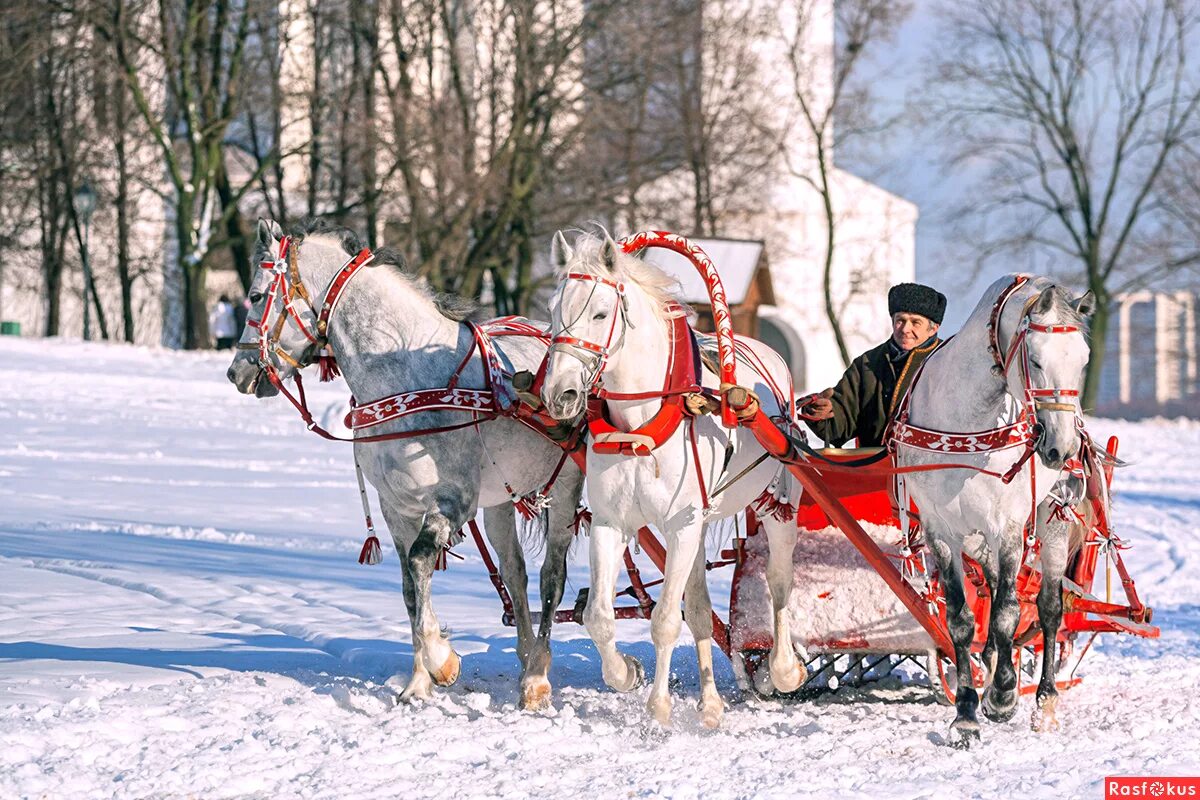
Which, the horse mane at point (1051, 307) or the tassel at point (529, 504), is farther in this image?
the tassel at point (529, 504)

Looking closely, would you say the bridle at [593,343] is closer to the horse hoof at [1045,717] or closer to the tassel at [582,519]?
the tassel at [582,519]

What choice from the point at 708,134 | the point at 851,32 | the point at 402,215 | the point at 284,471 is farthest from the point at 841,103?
the point at 284,471

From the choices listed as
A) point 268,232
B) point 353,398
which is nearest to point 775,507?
point 353,398

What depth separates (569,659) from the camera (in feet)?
28.2

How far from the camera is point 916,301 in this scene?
25.6 ft

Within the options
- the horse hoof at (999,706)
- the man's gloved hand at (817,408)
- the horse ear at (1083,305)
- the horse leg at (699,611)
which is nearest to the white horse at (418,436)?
the horse leg at (699,611)

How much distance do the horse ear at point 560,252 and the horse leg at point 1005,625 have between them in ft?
7.00

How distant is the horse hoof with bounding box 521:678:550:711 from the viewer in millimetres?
6980

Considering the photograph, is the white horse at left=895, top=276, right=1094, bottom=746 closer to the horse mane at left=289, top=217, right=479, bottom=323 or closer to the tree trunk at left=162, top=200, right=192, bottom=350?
Answer: the horse mane at left=289, top=217, right=479, bottom=323

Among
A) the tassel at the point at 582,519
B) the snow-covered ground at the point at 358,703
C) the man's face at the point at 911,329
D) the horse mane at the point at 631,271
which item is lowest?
the snow-covered ground at the point at 358,703

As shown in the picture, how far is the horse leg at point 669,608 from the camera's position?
6582 millimetres

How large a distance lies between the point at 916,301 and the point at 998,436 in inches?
58.9

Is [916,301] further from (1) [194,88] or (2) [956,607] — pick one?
(1) [194,88]

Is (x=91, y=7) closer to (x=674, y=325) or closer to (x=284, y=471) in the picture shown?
(x=284, y=471)
